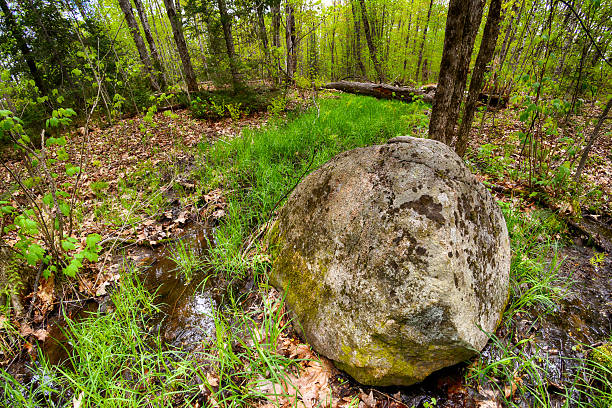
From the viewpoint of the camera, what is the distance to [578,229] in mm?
3258

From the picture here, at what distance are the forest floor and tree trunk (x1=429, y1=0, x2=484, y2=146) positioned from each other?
148cm

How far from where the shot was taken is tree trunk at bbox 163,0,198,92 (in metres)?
8.08

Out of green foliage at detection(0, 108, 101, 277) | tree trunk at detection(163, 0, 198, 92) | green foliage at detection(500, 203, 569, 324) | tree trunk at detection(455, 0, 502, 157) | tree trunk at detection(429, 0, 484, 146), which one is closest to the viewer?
green foliage at detection(0, 108, 101, 277)

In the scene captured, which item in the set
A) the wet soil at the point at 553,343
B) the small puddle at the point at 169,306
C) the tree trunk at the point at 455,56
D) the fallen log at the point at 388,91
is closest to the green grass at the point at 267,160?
the small puddle at the point at 169,306

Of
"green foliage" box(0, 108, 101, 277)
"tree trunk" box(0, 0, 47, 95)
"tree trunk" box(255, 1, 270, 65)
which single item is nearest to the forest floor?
"green foliage" box(0, 108, 101, 277)

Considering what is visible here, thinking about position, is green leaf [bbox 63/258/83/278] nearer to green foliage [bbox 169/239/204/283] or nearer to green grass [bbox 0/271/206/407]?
green grass [bbox 0/271/206/407]

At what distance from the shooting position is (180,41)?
8633 mm

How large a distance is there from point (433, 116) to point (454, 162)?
214 cm

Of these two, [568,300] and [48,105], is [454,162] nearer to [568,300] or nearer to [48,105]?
[568,300]

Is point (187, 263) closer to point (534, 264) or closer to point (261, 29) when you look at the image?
point (534, 264)

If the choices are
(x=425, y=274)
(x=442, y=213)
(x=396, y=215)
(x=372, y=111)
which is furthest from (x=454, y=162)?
(x=372, y=111)

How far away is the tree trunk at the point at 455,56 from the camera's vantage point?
3176 mm

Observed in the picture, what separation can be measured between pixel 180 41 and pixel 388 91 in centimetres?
816

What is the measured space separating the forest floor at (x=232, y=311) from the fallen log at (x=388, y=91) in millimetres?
5491
